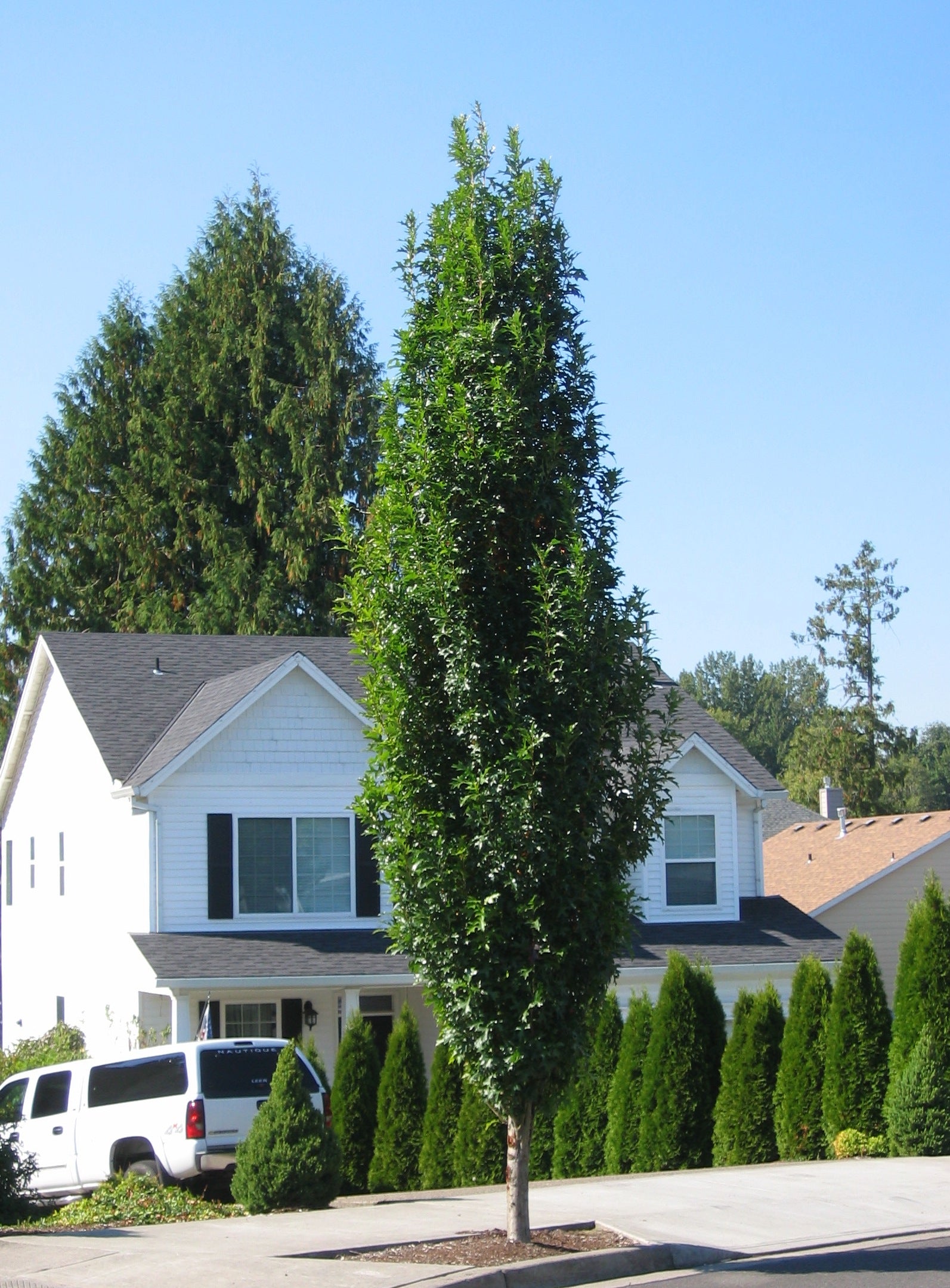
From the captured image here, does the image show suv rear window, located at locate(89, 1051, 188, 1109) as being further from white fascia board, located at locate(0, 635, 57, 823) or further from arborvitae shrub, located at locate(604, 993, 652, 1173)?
white fascia board, located at locate(0, 635, 57, 823)

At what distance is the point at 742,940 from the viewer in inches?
989

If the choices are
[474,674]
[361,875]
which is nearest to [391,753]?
[474,674]

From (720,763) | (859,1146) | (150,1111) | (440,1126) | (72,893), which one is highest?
(720,763)

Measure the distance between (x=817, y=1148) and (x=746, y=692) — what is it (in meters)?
113

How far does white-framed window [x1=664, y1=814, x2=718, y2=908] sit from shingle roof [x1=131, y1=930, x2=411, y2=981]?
526 centimetres

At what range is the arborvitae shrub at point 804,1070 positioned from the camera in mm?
18000

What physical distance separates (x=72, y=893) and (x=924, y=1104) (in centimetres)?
1622

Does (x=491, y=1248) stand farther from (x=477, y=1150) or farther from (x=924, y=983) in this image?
(x=477, y=1150)

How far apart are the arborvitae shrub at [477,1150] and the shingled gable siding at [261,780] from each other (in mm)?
5498

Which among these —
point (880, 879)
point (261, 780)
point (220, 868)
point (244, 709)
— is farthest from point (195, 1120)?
point (880, 879)

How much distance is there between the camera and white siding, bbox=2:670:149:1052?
→ 2434cm

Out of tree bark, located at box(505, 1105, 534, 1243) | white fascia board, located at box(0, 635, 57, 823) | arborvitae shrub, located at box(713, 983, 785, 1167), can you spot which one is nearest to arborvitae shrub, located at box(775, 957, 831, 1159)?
arborvitae shrub, located at box(713, 983, 785, 1167)

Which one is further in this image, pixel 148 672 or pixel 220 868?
pixel 148 672

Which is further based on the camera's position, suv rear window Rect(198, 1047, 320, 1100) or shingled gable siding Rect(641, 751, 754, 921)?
shingled gable siding Rect(641, 751, 754, 921)
